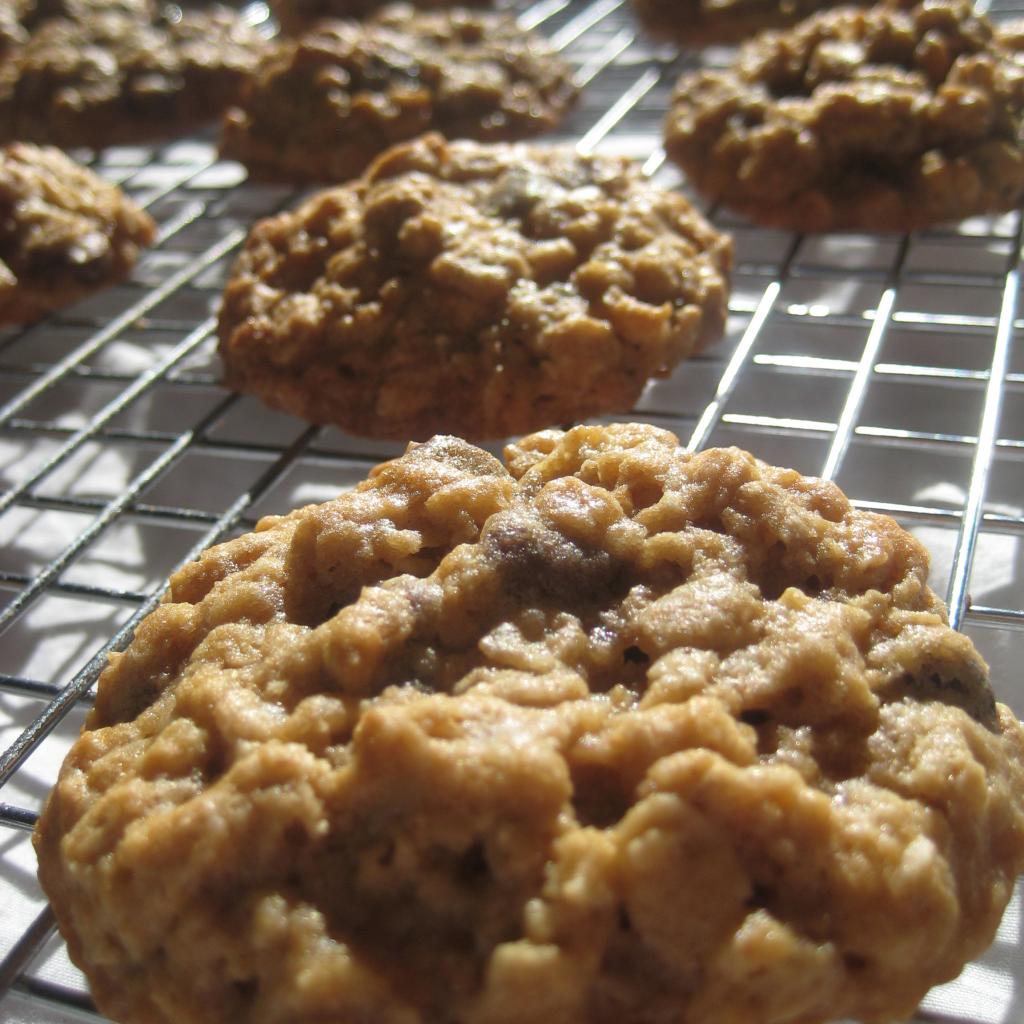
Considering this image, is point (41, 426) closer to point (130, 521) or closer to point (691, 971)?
point (130, 521)

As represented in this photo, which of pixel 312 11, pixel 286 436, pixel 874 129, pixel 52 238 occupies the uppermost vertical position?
pixel 312 11

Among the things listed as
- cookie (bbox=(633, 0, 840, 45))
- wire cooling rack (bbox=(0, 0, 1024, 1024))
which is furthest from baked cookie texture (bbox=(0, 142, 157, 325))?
cookie (bbox=(633, 0, 840, 45))

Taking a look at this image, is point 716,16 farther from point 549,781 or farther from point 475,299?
point 549,781

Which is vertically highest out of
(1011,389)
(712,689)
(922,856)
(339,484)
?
(712,689)

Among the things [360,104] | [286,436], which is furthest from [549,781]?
[360,104]

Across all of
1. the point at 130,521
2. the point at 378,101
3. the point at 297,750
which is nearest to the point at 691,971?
the point at 297,750

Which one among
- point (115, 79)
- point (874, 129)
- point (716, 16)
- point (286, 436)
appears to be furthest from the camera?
point (716, 16)

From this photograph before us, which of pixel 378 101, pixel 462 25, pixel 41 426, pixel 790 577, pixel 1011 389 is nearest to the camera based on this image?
pixel 790 577
